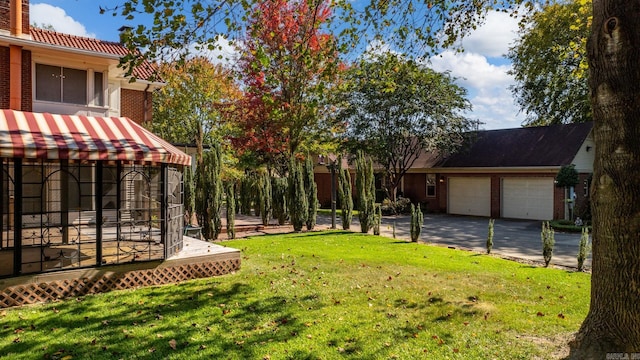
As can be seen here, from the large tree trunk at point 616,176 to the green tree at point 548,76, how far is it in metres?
23.0

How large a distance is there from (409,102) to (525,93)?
12674 mm

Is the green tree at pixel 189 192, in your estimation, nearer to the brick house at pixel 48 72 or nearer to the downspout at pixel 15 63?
the brick house at pixel 48 72

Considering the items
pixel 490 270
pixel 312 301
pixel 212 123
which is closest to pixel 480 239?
pixel 490 270

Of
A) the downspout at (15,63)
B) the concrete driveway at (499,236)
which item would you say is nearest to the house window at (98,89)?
the downspout at (15,63)

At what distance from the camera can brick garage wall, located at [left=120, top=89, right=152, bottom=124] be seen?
18.4 metres

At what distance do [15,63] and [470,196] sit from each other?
81.6 feet

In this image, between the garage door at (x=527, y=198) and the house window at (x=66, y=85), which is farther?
the garage door at (x=527, y=198)

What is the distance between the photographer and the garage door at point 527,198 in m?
22.8

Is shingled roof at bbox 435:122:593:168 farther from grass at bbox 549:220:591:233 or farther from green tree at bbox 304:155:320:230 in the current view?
green tree at bbox 304:155:320:230

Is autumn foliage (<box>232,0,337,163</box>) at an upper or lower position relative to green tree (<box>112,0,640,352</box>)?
upper

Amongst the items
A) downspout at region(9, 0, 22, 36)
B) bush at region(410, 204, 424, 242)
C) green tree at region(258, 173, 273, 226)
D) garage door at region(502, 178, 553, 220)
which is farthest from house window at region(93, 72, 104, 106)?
garage door at region(502, 178, 553, 220)

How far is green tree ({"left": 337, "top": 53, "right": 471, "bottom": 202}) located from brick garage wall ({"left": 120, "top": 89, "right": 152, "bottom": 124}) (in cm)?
1161

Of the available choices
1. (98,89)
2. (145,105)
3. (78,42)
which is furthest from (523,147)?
(78,42)

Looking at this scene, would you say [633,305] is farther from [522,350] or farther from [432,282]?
[432,282]
